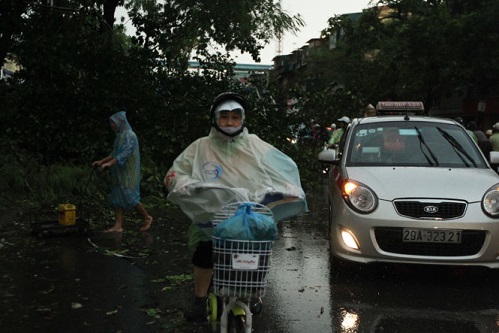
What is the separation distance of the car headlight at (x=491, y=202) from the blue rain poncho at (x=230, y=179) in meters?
2.73

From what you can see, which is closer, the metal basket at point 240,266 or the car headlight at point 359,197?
the metal basket at point 240,266

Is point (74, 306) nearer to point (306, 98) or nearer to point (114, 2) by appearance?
point (306, 98)

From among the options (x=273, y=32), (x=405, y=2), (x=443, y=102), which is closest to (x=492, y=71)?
(x=405, y=2)

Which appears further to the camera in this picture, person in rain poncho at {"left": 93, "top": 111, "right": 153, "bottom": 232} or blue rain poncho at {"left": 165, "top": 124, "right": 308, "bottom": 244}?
person in rain poncho at {"left": 93, "top": 111, "right": 153, "bottom": 232}

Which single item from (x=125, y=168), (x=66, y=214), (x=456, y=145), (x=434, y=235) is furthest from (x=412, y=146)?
(x=66, y=214)

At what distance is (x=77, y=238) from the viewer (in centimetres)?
898

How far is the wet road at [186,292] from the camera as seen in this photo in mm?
5066

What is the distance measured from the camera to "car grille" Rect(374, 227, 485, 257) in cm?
611

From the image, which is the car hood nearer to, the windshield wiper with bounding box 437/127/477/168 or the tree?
the windshield wiper with bounding box 437/127/477/168

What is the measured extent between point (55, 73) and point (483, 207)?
10.0 meters

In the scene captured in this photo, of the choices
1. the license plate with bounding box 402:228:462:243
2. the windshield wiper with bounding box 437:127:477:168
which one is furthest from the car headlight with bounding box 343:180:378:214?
the windshield wiper with bounding box 437:127:477:168

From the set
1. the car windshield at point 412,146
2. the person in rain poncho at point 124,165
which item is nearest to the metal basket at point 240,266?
the car windshield at point 412,146

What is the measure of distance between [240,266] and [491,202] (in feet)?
12.2

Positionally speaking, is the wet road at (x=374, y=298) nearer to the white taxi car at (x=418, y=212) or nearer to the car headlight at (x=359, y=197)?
the white taxi car at (x=418, y=212)
